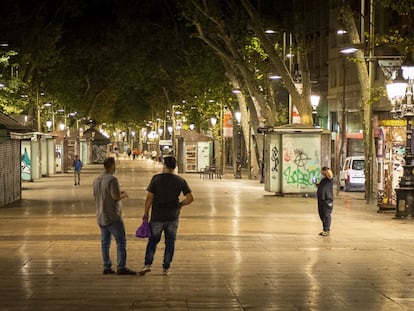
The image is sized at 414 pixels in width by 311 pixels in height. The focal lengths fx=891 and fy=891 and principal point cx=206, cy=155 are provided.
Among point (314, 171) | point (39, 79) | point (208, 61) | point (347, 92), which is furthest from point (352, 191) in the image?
point (39, 79)

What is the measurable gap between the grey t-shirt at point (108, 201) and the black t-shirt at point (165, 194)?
0.58 metres

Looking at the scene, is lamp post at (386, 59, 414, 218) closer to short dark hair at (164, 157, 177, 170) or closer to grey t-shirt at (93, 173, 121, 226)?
short dark hair at (164, 157, 177, 170)

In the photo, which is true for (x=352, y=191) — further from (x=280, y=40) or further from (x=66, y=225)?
(x=66, y=225)

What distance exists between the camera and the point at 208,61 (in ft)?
188

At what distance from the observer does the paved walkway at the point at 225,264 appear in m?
11.4

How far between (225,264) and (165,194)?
7.54ft

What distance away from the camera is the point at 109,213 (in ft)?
44.1

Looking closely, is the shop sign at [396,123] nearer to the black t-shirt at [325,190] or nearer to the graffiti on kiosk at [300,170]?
the graffiti on kiosk at [300,170]

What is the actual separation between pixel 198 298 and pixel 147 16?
195ft

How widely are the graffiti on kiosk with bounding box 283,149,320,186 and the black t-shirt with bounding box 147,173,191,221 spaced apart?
2073 cm

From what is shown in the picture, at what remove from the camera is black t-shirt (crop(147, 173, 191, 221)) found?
43.4 feet

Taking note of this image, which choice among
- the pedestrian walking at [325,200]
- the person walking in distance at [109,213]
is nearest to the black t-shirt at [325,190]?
the pedestrian walking at [325,200]

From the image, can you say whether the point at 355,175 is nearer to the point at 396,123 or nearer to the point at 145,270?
the point at 396,123

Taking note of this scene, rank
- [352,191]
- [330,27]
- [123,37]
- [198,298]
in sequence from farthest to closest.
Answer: [123,37] < [330,27] < [352,191] < [198,298]
